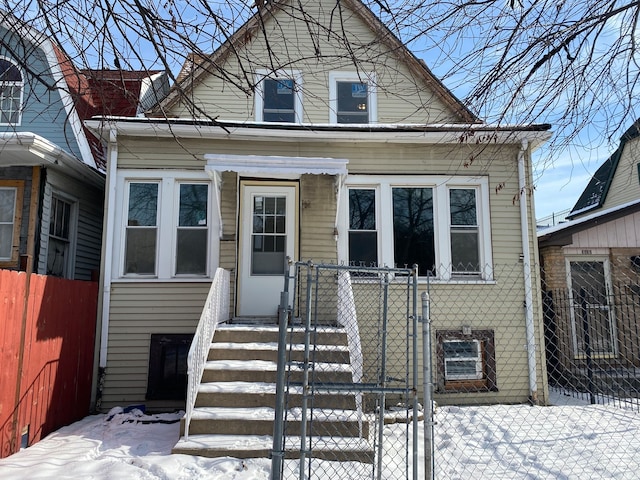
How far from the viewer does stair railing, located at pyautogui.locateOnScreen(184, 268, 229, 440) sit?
506 cm

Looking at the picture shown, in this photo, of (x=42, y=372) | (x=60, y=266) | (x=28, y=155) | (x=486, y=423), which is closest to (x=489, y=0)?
(x=486, y=423)

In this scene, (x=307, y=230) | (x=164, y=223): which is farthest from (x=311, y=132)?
(x=164, y=223)

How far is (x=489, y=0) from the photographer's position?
388cm

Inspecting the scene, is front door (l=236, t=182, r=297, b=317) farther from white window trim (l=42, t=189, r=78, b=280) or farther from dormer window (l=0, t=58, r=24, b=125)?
dormer window (l=0, t=58, r=24, b=125)

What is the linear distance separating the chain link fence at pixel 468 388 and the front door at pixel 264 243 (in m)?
0.55

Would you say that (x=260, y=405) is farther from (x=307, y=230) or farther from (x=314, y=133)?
(x=314, y=133)

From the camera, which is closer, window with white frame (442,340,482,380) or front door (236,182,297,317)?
window with white frame (442,340,482,380)

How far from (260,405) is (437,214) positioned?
4792 millimetres

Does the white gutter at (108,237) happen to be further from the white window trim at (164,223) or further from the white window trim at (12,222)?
the white window trim at (12,222)

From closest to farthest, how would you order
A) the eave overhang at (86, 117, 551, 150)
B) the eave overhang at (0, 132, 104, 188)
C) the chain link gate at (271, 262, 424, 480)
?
the chain link gate at (271, 262, 424, 480) < the eave overhang at (0, 132, 104, 188) < the eave overhang at (86, 117, 551, 150)

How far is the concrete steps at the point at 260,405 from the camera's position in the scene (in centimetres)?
490

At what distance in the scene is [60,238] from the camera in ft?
28.5

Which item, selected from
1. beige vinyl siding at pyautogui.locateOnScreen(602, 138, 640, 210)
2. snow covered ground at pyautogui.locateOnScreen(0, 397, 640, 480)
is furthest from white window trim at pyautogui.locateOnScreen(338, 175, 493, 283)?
beige vinyl siding at pyautogui.locateOnScreen(602, 138, 640, 210)

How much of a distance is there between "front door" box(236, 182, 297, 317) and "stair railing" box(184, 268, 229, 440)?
2.11 ft
